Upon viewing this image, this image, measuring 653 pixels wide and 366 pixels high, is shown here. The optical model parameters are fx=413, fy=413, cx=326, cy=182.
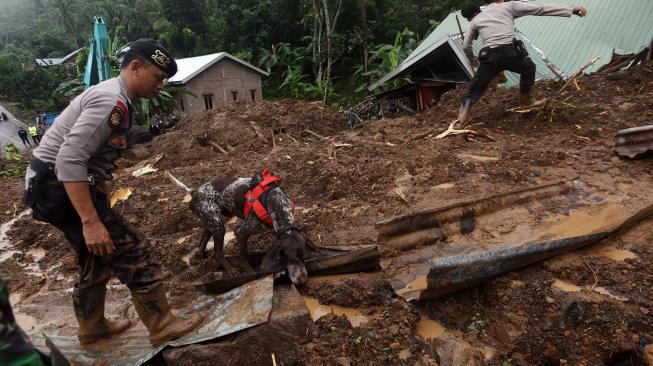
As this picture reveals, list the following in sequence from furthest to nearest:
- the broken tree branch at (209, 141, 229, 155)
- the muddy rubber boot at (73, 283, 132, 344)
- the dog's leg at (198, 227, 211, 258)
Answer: the broken tree branch at (209, 141, 229, 155) → the dog's leg at (198, 227, 211, 258) → the muddy rubber boot at (73, 283, 132, 344)

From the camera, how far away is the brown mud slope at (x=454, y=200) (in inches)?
109

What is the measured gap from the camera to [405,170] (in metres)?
5.75

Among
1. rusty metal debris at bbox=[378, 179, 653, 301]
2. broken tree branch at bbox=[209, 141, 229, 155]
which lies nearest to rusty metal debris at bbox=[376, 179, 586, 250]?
rusty metal debris at bbox=[378, 179, 653, 301]

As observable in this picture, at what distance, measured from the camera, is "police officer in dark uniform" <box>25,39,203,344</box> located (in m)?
2.39

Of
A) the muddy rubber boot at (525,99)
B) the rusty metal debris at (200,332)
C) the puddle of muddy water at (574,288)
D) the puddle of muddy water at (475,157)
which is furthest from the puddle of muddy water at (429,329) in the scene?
the muddy rubber boot at (525,99)

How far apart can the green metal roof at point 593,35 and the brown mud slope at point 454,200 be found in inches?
76.7

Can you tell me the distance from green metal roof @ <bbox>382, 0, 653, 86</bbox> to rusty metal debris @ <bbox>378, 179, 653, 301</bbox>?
7243 millimetres

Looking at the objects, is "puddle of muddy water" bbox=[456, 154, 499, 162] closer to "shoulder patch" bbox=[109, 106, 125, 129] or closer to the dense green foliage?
"shoulder patch" bbox=[109, 106, 125, 129]

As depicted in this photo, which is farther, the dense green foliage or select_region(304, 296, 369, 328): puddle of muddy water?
the dense green foliage

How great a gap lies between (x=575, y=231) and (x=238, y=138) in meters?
9.41

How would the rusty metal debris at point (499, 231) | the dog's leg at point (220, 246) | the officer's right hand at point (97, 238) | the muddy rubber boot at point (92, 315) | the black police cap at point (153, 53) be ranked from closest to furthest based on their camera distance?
the officer's right hand at point (97, 238), the black police cap at point (153, 53), the muddy rubber boot at point (92, 315), the rusty metal debris at point (499, 231), the dog's leg at point (220, 246)

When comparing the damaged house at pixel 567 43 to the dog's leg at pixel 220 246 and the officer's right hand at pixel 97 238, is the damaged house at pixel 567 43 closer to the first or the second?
the dog's leg at pixel 220 246

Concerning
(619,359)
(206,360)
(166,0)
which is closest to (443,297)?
(619,359)

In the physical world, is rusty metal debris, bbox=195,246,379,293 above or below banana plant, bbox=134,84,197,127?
above
